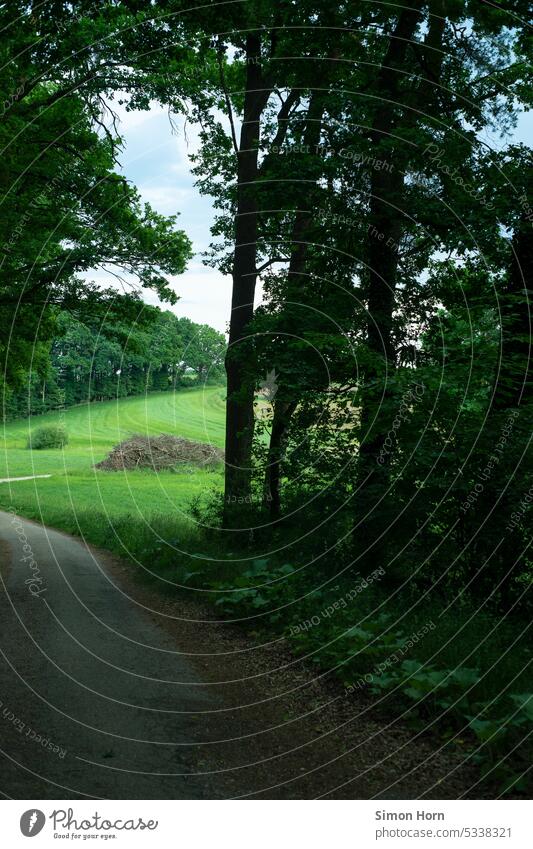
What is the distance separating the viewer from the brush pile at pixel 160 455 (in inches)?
2020

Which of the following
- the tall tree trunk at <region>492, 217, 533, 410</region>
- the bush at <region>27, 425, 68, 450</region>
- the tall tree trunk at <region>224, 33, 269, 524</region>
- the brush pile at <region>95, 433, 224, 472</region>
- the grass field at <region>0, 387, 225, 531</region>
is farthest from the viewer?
the bush at <region>27, 425, 68, 450</region>

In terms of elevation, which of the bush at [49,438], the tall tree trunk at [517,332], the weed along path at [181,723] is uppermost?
the tall tree trunk at [517,332]

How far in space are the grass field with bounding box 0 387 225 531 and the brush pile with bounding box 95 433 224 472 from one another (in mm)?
1013

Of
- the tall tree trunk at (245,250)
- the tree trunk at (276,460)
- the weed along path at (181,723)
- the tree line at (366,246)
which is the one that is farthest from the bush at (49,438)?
the weed along path at (181,723)

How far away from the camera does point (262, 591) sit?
36.8ft

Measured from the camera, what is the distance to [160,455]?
51969 millimetres

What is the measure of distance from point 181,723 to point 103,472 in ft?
145

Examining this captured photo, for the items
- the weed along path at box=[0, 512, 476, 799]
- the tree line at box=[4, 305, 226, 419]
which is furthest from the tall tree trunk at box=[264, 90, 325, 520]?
the weed along path at box=[0, 512, 476, 799]

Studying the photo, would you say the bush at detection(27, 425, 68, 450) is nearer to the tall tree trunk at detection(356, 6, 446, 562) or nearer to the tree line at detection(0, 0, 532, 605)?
the tree line at detection(0, 0, 532, 605)

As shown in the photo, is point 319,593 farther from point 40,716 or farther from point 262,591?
point 40,716

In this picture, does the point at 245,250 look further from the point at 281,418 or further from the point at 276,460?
the point at 276,460

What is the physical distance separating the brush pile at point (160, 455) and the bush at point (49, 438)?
33.9 feet

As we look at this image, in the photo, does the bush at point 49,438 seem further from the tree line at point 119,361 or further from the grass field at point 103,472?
the tree line at point 119,361

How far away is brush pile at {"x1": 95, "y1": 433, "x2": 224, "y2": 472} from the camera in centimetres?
5131
